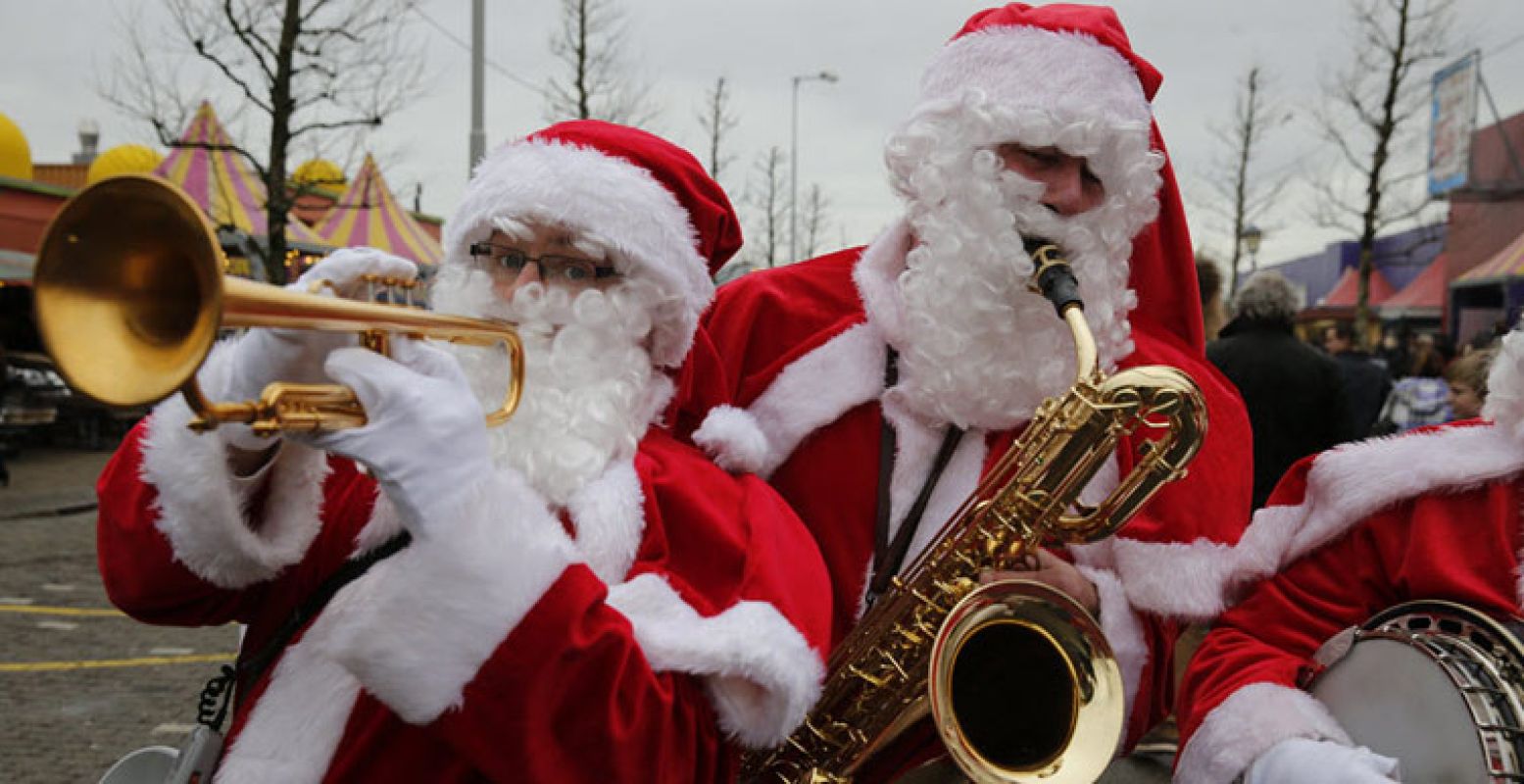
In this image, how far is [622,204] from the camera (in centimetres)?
233

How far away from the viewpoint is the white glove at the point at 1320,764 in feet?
6.61

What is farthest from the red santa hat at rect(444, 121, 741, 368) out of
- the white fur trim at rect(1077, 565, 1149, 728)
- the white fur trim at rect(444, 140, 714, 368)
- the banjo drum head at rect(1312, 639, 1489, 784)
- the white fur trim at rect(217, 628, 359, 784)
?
the banjo drum head at rect(1312, 639, 1489, 784)

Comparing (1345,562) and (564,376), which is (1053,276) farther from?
(564,376)

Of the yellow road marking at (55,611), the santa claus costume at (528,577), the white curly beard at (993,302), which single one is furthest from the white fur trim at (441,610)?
the yellow road marking at (55,611)

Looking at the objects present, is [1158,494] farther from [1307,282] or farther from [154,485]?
[1307,282]

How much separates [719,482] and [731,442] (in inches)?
4.2

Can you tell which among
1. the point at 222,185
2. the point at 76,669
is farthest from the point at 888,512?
the point at 222,185

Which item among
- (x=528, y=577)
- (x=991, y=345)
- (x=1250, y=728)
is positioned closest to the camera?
(x=528, y=577)

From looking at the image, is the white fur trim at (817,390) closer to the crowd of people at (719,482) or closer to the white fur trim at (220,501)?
the crowd of people at (719,482)

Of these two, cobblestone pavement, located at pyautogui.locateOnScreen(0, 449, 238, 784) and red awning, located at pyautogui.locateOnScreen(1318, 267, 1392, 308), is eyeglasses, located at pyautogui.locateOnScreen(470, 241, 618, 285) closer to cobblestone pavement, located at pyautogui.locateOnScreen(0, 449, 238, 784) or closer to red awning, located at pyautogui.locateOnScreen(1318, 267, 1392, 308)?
cobblestone pavement, located at pyautogui.locateOnScreen(0, 449, 238, 784)

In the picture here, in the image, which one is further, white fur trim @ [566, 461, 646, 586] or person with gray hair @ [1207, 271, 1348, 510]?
person with gray hair @ [1207, 271, 1348, 510]

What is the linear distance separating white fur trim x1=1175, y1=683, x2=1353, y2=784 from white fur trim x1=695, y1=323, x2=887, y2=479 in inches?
42.0

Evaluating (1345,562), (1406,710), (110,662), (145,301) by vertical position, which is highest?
(145,301)

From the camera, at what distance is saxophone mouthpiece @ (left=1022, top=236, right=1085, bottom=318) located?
2.66 meters
